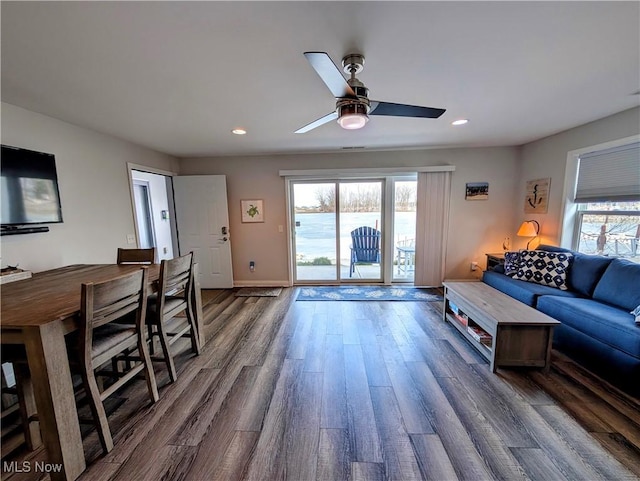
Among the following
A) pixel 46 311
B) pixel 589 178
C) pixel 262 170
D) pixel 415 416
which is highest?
pixel 262 170

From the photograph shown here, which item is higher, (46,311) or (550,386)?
(46,311)

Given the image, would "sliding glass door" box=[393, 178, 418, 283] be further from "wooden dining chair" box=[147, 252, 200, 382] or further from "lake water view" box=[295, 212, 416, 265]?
"wooden dining chair" box=[147, 252, 200, 382]

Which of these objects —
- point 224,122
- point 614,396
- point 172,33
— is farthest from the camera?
point 224,122

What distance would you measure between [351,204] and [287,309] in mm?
2060

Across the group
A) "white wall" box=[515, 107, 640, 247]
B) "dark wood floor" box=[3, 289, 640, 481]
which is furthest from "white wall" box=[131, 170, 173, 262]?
"white wall" box=[515, 107, 640, 247]

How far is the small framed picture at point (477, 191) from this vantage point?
409 cm

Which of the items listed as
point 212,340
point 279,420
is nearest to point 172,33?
point 279,420

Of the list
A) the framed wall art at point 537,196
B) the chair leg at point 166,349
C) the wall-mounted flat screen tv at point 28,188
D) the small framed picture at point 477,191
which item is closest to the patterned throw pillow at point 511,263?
the framed wall art at point 537,196

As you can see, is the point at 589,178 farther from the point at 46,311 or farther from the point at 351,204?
the point at 46,311

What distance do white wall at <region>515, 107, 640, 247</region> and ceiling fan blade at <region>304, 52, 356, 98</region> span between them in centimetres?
307

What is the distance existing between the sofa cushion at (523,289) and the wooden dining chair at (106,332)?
3595mm

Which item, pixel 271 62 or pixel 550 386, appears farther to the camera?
pixel 550 386

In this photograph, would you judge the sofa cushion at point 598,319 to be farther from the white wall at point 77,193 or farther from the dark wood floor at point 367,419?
the white wall at point 77,193

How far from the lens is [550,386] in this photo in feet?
6.34
